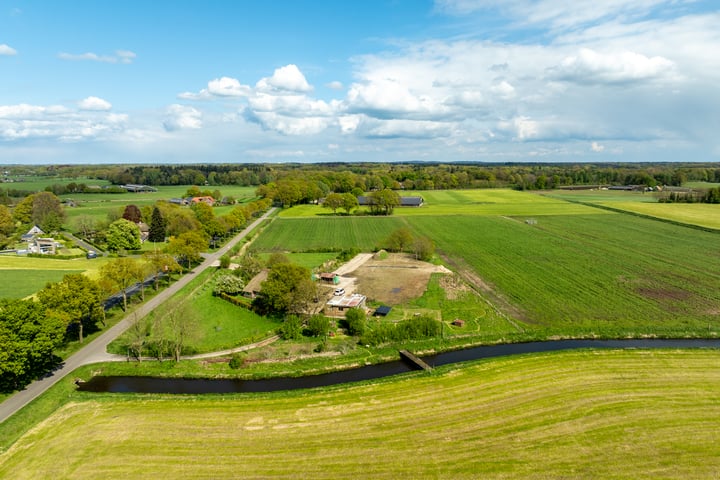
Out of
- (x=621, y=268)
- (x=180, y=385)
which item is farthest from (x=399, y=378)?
(x=621, y=268)

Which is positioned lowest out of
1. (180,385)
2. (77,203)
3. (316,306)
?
(180,385)

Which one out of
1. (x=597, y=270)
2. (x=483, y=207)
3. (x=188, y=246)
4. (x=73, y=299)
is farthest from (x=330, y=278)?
(x=483, y=207)

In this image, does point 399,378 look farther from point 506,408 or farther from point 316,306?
point 316,306

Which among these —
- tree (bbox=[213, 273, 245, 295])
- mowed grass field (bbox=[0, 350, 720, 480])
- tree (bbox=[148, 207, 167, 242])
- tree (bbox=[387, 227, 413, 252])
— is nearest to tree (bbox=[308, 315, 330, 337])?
mowed grass field (bbox=[0, 350, 720, 480])

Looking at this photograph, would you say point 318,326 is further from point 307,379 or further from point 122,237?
point 122,237

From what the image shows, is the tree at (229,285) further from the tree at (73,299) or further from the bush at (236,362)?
the bush at (236,362)

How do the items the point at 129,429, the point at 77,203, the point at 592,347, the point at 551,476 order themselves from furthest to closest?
the point at 77,203, the point at 592,347, the point at 129,429, the point at 551,476
